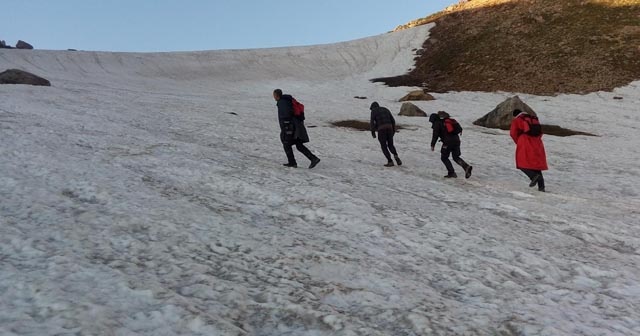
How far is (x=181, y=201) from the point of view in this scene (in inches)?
328

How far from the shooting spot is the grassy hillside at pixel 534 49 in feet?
139

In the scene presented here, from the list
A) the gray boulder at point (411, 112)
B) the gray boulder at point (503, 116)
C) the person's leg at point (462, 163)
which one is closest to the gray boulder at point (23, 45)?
the gray boulder at point (411, 112)

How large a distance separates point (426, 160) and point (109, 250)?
39.0ft

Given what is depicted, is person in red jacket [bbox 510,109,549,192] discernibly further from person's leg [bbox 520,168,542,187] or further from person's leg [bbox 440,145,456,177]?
person's leg [bbox 440,145,456,177]

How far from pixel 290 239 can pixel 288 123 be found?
5.59 metres

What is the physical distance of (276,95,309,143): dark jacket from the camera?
1182 centimetres

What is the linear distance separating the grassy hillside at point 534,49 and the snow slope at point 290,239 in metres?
27.7

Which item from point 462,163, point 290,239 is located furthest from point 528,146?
point 290,239

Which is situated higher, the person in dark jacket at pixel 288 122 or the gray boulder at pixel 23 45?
the gray boulder at pixel 23 45

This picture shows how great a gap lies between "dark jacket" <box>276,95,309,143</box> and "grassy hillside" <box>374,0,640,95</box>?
33076mm

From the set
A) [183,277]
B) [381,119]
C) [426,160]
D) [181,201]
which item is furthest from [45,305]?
[426,160]

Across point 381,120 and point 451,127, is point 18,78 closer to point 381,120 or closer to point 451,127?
point 381,120

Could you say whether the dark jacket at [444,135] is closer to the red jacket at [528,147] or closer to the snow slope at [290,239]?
the snow slope at [290,239]

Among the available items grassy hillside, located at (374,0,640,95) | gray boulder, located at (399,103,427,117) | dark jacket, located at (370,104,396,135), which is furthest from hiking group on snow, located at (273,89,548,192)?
grassy hillside, located at (374,0,640,95)
